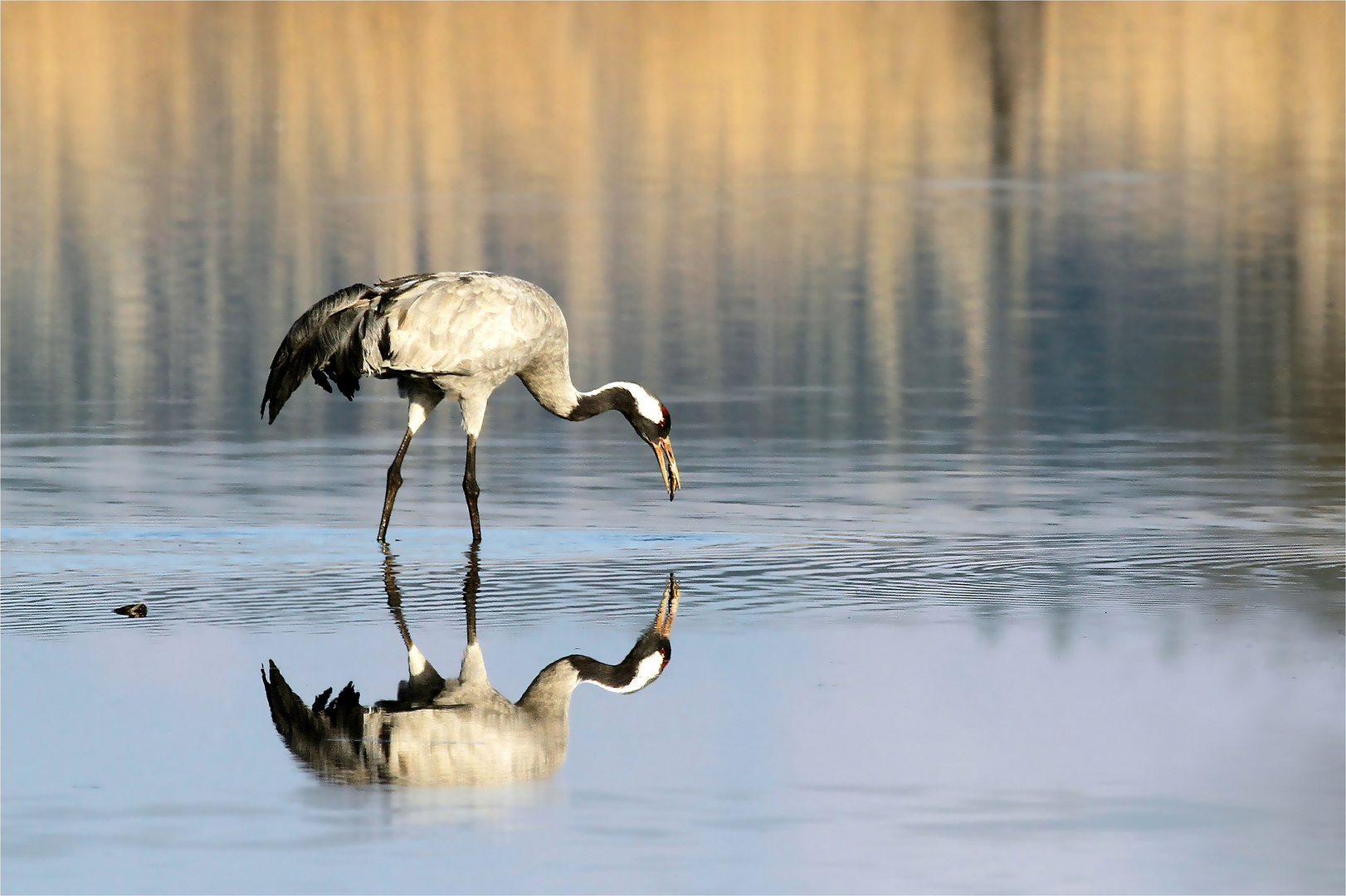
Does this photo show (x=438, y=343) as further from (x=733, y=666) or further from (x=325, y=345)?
(x=733, y=666)

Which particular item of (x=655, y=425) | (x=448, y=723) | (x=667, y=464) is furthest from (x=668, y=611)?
(x=655, y=425)

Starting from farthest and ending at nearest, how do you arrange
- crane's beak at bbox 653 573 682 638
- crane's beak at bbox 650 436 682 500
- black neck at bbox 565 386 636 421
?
black neck at bbox 565 386 636 421 < crane's beak at bbox 650 436 682 500 < crane's beak at bbox 653 573 682 638

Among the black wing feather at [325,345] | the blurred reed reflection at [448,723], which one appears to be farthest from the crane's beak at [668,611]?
the black wing feather at [325,345]

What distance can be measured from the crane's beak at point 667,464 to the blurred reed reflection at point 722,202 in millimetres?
3096

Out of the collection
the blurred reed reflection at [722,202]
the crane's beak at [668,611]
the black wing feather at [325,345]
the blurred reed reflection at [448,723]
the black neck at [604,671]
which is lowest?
the blurred reed reflection at [448,723]

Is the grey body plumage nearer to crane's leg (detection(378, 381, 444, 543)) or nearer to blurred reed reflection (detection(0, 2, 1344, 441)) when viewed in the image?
crane's leg (detection(378, 381, 444, 543))

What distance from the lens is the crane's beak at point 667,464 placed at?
1234 centimetres

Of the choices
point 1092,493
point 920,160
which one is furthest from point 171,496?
point 920,160

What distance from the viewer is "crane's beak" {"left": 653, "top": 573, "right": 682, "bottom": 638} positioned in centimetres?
963

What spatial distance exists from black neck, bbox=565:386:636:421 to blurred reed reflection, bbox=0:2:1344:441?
2671 millimetres

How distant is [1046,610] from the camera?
998cm

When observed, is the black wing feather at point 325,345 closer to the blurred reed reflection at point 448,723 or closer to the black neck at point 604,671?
the blurred reed reflection at point 448,723

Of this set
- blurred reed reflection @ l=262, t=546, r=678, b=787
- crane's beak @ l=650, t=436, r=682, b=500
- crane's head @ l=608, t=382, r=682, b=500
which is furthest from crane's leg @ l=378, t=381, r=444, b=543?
blurred reed reflection @ l=262, t=546, r=678, b=787

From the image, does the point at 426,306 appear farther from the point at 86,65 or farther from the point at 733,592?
the point at 86,65
